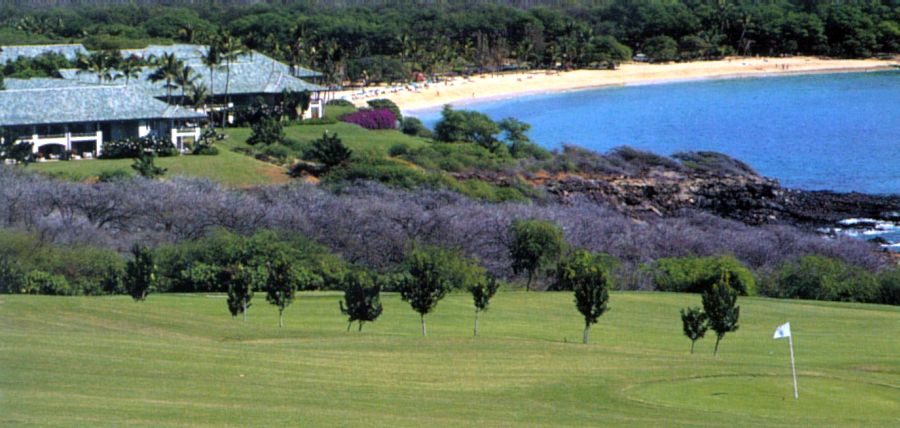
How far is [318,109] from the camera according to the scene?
3851 inches

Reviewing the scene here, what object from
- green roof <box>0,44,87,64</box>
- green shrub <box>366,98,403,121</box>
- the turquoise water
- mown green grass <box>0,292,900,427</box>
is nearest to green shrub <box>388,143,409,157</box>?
green shrub <box>366,98,403,121</box>

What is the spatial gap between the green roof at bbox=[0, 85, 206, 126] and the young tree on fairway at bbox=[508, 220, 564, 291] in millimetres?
32940

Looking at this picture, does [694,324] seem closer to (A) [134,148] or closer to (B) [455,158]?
(A) [134,148]

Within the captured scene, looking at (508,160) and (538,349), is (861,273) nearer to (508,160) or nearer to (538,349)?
(538,349)

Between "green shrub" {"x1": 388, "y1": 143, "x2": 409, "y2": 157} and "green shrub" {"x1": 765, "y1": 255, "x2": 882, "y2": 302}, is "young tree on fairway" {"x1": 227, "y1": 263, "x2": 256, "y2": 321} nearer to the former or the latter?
"green shrub" {"x1": 765, "y1": 255, "x2": 882, "y2": 302}

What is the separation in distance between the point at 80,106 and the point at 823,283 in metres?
45.0

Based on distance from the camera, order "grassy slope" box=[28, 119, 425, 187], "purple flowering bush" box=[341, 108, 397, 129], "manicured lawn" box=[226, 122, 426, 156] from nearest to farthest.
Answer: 1. "grassy slope" box=[28, 119, 425, 187]
2. "manicured lawn" box=[226, 122, 426, 156]
3. "purple flowering bush" box=[341, 108, 397, 129]

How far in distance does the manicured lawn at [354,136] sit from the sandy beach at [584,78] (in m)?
19.6

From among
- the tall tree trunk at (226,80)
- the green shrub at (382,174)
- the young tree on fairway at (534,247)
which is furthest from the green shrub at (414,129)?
the young tree on fairway at (534,247)

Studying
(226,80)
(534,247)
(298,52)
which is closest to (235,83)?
(226,80)

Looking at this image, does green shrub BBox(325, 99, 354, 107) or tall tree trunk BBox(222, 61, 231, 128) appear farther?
green shrub BBox(325, 99, 354, 107)

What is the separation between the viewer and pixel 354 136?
8769 cm

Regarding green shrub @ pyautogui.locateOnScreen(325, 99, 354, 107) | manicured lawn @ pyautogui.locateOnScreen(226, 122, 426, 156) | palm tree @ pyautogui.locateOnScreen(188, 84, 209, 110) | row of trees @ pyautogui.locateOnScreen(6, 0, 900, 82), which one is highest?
row of trees @ pyautogui.locateOnScreen(6, 0, 900, 82)

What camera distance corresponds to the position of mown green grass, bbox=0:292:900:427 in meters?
21.2
